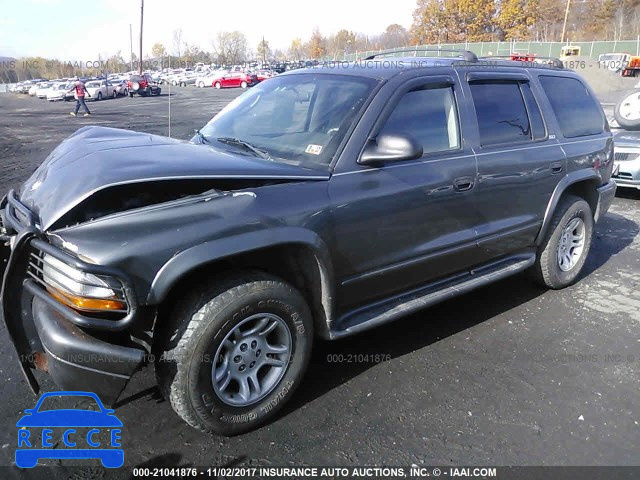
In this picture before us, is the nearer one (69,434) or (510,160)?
(69,434)

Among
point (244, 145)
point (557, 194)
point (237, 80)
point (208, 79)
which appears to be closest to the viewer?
point (244, 145)

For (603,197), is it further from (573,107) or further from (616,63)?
(616,63)

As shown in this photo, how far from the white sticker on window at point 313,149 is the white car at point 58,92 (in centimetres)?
3804

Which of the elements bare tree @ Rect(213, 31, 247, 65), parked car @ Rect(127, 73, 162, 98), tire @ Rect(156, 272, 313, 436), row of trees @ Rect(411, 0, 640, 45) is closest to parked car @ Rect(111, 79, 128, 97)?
parked car @ Rect(127, 73, 162, 98)

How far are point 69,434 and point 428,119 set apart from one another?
2836 millimetres

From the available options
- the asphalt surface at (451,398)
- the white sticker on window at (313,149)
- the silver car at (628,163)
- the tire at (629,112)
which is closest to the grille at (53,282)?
the asphalt surface at (451,398)

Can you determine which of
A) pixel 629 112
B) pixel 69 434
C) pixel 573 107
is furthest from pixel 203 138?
pixel 629 112

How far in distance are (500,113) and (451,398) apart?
2144 millimetres

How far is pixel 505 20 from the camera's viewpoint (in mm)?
62688

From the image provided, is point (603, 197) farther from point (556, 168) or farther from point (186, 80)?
point (186, 80)

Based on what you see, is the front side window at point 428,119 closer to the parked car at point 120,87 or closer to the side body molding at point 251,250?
the side body molding at point 251,250

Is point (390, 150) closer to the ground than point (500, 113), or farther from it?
closer to the ground

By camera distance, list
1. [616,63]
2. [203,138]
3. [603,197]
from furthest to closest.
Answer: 1. [616,63]
2. [603,197]
3. [203,138]

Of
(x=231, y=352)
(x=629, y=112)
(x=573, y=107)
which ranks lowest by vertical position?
(x=231, y=352)
